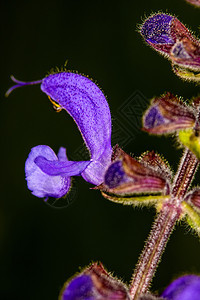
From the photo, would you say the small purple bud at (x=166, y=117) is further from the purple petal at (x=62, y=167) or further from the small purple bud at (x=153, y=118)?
the purple petal at (x=62, y=167)

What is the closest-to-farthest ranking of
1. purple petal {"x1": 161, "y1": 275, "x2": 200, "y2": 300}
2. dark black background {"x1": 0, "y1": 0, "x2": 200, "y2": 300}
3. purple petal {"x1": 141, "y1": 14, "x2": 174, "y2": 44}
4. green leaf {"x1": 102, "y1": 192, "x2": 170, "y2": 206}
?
purple petal {"x1": 161, "y1": 275, "x2": 200, "y2": 300}
green leaf {"x1": 102, "y1": 192, "x2": 170, "y2": 206}
purple petal {"x1": 141, "y1": 14, "x2": 174, "y2": 44}
dark black background {"x1": 0, "y1": 0, "x2": 200, "y2": 300}

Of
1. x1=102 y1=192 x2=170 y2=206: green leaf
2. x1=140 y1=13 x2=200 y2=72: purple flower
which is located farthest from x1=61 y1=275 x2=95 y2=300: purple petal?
x1=140 y1=13 x2=200 y2=72: purple flower

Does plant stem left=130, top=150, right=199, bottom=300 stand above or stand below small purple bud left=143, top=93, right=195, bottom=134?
below

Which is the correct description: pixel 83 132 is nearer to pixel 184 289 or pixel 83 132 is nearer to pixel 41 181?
pixel 41 181

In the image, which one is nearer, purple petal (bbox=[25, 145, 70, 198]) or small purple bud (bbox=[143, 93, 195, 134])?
small purple bud (bbox=[143, 93, 195, 134])

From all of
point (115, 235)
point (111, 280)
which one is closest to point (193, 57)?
point (111, 280)

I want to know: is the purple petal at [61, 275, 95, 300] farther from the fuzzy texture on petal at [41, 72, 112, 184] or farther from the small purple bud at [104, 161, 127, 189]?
the fuzzy texture on petal at [41, 72, 112, 184]

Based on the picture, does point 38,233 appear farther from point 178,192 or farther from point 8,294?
point 178,192
